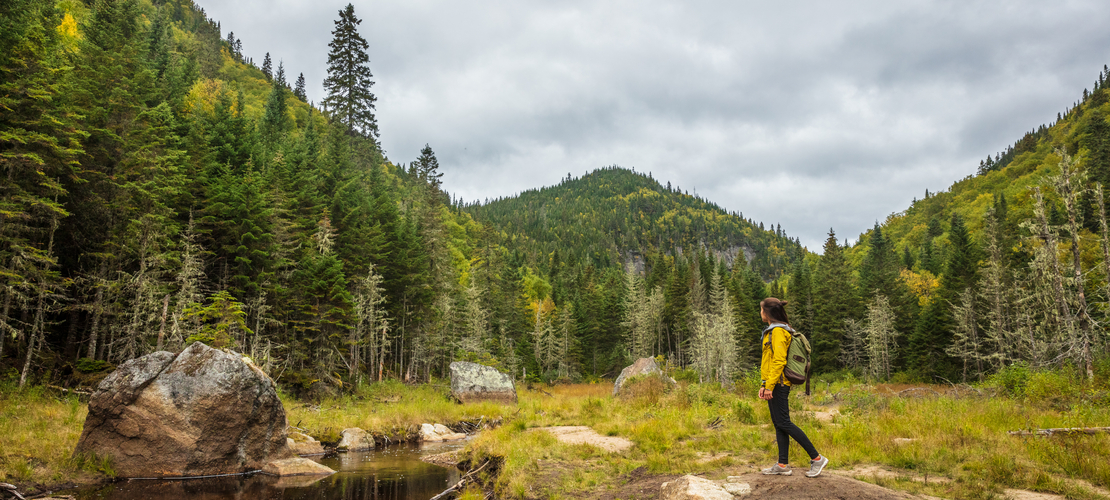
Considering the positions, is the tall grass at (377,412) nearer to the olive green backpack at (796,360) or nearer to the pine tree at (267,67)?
the olive green backpack at (796,360)

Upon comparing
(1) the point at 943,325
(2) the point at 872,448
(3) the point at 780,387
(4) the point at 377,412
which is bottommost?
(4) the point at 377,412

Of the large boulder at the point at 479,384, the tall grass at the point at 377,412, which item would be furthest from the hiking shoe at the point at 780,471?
the large boulder at the point at 479,384

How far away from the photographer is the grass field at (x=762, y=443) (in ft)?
21.9

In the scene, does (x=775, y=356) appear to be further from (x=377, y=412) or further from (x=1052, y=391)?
(x=377, y=412)

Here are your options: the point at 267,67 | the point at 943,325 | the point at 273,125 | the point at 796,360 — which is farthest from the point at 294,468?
the point at 267,67

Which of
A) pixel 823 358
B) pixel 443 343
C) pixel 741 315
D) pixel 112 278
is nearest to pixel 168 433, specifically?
pixel 112 278

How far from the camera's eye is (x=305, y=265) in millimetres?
26625

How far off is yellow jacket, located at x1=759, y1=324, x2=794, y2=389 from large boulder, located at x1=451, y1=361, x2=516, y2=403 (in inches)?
956

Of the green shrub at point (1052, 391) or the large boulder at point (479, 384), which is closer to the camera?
the green shrub at point (1052, 391)

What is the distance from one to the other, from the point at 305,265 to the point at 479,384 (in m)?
12.0

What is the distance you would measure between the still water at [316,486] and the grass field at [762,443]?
1082mm

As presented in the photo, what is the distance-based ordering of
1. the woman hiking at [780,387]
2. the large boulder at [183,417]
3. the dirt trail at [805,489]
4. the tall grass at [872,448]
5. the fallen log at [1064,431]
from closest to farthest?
the dirt trail at [805,489] < the tall grass at [872,448] < the woman hiking at [780,387] < the fallen log at [1064,431] < the large boulder at [183,417]

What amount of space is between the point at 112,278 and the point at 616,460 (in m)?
22.1

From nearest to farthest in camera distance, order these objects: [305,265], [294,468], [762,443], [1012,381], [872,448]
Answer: [872,448] → [762,443] → [294,468] → [1012,381] → [305,265]
